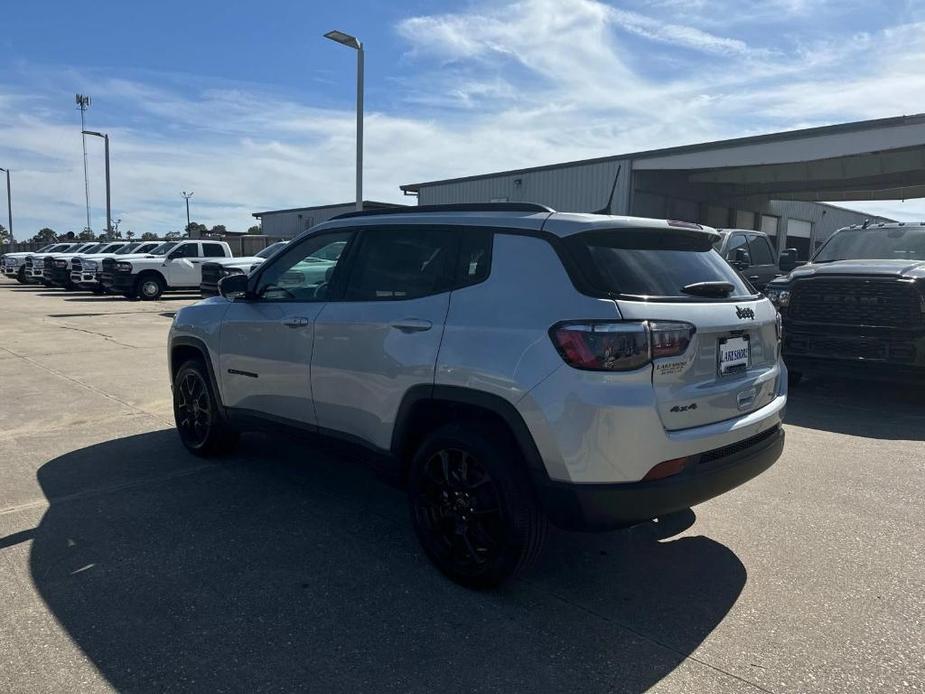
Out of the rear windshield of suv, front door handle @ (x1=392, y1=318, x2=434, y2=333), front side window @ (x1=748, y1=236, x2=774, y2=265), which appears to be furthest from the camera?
front side window @ (x1=748, y1=236, x2=774, y2=265)

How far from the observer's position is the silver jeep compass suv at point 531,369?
2.82 m

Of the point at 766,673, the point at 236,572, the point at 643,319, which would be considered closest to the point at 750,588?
the point at 766,673

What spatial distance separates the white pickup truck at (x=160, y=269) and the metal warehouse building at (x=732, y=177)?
9.78 meters

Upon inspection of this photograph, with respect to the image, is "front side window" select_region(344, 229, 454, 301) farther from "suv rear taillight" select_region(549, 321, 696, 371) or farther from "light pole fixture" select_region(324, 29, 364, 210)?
"light pole fixture" select_region(324, 29, 364, 210)

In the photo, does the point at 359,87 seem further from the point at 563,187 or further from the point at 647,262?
the point at 647,262

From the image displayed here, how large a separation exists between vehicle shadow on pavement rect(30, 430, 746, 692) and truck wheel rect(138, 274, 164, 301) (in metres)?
18.5

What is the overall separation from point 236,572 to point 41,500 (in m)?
1.78

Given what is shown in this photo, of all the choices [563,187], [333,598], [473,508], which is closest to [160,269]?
[563,187]

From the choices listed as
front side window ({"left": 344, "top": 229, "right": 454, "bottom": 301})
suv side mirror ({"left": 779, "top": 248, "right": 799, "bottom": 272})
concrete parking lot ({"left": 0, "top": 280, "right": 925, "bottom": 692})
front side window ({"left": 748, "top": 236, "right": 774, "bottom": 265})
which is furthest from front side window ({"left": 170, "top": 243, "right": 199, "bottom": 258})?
front side window ({"left": 344, "top": 229, "right": 454, "bottom": 301})

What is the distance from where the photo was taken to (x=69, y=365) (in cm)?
904

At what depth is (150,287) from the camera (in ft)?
70.5

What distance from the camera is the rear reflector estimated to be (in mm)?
2848

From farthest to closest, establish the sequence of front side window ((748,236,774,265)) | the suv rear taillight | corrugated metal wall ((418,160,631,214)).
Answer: corrugated metal wall ((418,160,631,214)), front side window ((748,236,774,265)), the suv rear taillight

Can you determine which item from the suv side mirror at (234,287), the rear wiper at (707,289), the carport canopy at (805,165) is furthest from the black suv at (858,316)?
the carport canopy at (805,165)
